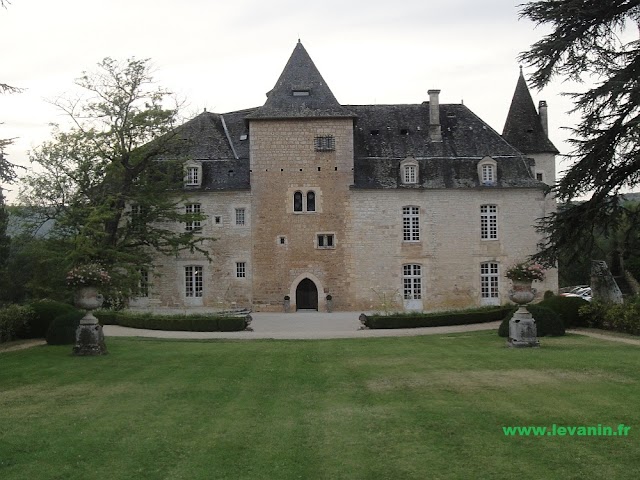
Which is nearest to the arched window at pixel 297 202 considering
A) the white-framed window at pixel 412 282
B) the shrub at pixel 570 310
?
the white-framed window at pixel 412 282

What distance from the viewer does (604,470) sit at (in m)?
6.29

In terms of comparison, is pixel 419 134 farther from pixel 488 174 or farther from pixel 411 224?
pixel 411 224

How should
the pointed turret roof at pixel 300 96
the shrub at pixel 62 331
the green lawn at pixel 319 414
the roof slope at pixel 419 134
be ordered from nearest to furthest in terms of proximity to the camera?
1. the green lawn at pixel 319 414
2. the shrub at pixel 62 331
3. the pointed turret roof at pixel 300 96
4. the roof slope at pixel 419 134

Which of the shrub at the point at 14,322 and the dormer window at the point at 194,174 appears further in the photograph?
the dormer window at the point at 194,174

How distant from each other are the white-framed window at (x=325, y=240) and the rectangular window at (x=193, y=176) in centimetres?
623

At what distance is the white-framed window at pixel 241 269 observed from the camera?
32.7m

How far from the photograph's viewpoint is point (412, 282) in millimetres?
32844

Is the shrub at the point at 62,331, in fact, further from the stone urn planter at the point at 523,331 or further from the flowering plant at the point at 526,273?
the flowering plant at the point at 526,273

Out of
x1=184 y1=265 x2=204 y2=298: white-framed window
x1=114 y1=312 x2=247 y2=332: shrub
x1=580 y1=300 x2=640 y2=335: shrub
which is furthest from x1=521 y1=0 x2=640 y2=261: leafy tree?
x1=184 y1=265 x2=204 y2=298: white-framed window

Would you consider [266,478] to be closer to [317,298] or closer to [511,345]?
[511,345]

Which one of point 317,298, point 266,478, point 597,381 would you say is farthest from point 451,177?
point 266,478

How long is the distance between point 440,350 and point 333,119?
749 inches

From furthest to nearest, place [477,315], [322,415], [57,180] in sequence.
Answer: [57,180] → [477,315] → [322,415]

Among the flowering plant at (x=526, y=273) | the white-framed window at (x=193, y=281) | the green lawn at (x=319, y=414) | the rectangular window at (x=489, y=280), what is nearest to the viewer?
the green lawn at (x=319, y=414)
